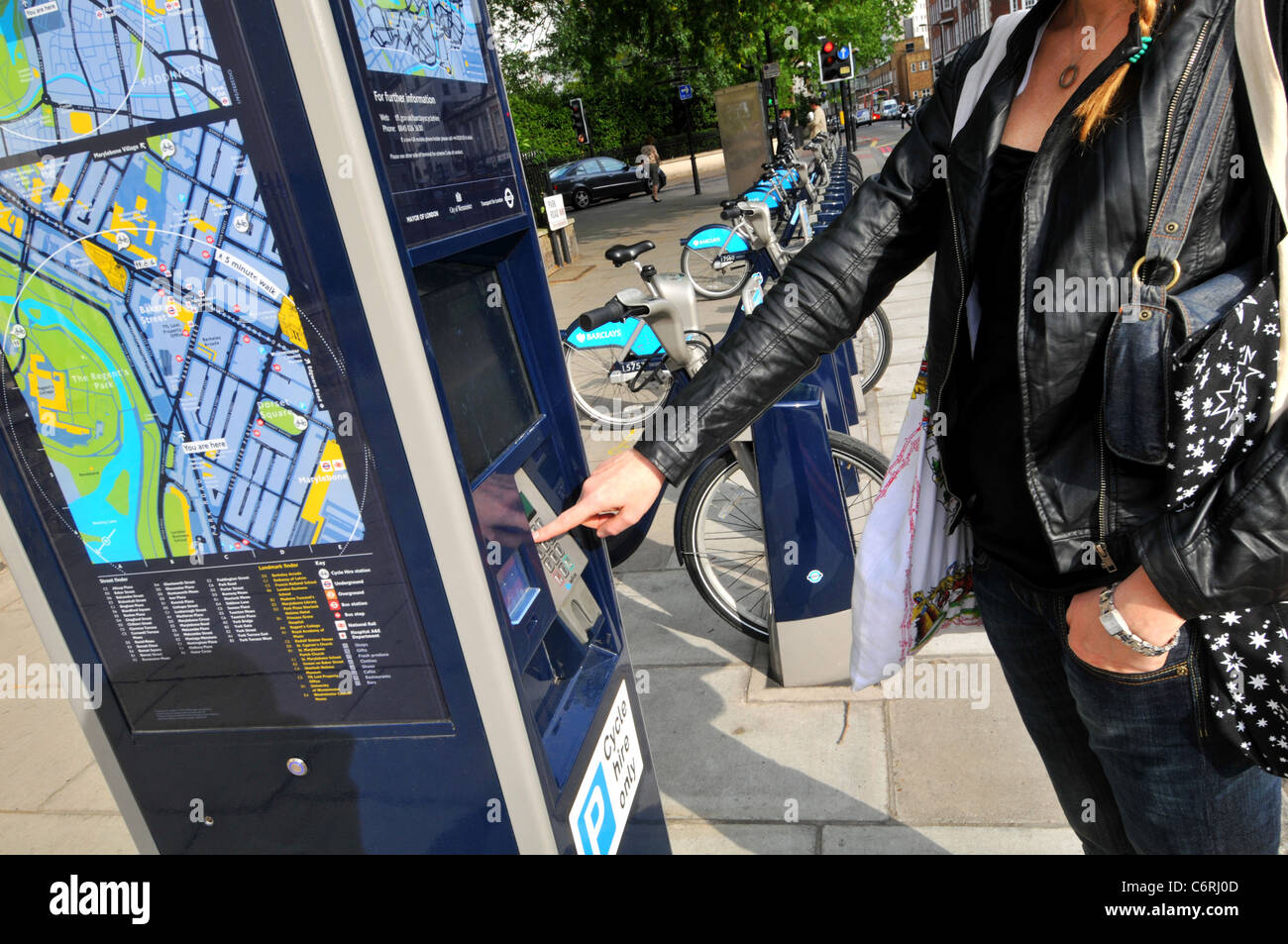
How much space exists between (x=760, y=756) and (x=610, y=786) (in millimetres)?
1221

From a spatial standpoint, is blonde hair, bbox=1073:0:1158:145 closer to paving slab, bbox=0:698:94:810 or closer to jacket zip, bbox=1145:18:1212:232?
jacket zip, bbox=1145:18:1212:232

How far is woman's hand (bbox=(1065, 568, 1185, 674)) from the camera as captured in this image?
1.09 meters

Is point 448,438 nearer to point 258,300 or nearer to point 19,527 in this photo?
point 258,300

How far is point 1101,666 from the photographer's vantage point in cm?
121

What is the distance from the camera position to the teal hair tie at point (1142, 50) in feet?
3.59

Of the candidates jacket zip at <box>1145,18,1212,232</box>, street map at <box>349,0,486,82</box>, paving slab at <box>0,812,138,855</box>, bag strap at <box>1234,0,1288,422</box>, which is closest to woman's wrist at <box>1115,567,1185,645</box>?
bag strap at <box>1234,0,1288,422</box>

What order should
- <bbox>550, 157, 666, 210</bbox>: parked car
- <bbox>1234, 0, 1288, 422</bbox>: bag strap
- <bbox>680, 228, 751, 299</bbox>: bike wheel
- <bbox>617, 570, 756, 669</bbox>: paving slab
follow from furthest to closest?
<bbox>550, 157, 666, 210</bbox>: parked car
<bbox>680, 228, 751, 299</bbox>: bike wheel
<bbox>617, 570, 756, 669</bbox>: paving slab
<bbox>1234, 0, 1288, 422</bbox>: bag strap

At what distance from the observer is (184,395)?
1319 mm

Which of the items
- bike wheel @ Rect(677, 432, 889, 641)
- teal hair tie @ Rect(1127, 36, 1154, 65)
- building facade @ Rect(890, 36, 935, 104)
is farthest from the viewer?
building facade @ Rect(890, 36, 935, 104)

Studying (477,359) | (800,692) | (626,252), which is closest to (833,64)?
(626,252)

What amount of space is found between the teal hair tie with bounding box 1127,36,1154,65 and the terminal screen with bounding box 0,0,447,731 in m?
1.07

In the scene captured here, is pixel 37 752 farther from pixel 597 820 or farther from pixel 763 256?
pixel 763 256

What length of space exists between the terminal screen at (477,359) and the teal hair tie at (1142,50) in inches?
38.7

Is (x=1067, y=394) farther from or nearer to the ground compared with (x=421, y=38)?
nearer to the ground
